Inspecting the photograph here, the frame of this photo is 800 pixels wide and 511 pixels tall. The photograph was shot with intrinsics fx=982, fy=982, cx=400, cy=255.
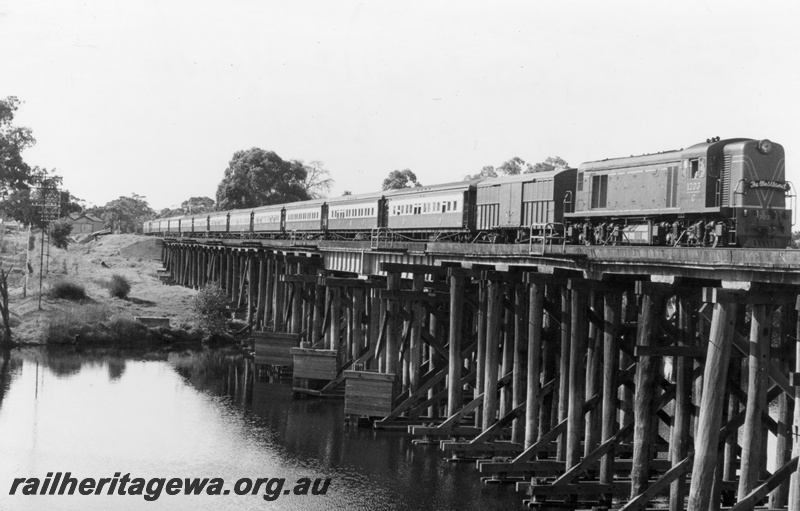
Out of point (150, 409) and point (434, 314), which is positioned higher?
point (434, 314)

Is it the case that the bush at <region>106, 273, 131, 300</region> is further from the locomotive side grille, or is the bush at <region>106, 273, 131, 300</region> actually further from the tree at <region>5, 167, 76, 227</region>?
the locomotive side grille

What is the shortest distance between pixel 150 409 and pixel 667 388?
20.6 metres

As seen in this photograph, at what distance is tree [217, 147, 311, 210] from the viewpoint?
106 metres

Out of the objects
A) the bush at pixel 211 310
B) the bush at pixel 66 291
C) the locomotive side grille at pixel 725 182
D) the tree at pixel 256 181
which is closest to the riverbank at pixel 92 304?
the bush at pixel 66 291

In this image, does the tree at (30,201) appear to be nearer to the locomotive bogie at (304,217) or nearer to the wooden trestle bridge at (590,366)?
the locomotive bogie at (304,217)

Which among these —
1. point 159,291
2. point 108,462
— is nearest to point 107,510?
point 108,462

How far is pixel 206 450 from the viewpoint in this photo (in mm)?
27484

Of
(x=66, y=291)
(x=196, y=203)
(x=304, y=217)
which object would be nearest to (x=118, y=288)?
(x=66, y=291)

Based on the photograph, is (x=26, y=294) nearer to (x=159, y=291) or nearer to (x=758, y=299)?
(x=159, y=291)

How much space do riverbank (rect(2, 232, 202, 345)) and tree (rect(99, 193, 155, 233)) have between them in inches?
2752

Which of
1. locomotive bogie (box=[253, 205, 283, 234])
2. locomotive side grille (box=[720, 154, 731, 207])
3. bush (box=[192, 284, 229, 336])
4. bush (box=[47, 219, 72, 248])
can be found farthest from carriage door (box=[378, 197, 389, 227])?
bush (box=[47, 219, 72, 248])

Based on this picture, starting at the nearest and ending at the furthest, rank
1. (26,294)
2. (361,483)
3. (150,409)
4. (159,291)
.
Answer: (361,483)
(150,409)
(26,294)
(159,291)

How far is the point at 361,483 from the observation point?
23.8 meters

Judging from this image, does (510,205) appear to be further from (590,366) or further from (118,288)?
(118,288)
